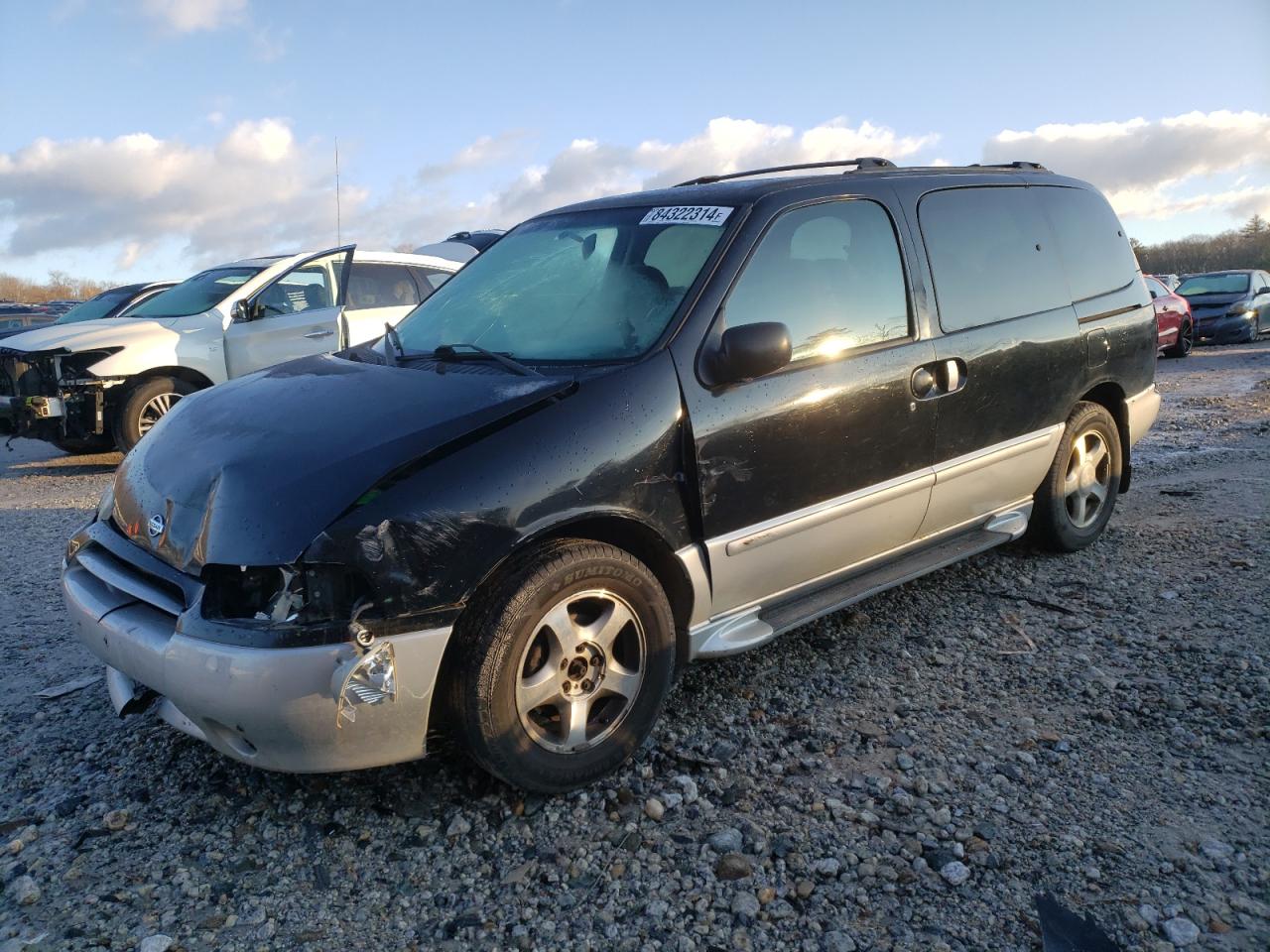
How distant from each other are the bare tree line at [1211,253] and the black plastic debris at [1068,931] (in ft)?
141

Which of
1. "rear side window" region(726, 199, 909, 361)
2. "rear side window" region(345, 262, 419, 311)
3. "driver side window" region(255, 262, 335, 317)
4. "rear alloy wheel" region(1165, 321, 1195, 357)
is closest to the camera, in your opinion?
"rear side window" region(726, 199, 909, 361)

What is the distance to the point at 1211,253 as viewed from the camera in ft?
146

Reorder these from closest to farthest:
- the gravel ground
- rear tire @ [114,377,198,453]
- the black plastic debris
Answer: the black plastic debris < the gravel ground < rear tire @ [114,377,198,453]

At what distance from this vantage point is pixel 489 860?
2520 millimetres

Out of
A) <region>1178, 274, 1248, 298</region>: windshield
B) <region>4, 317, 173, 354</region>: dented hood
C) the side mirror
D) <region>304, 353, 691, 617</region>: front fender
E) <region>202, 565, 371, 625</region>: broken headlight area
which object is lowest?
<region>202, 565, 371, 625</region>: broken headlight area

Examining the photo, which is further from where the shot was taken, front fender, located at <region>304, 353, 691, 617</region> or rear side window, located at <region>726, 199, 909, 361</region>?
rear side window, located at <region>726, 199, 909, 361</region>

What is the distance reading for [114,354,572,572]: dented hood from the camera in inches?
96.6

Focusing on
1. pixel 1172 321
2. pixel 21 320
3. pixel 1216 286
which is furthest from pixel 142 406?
pixel 1216 286

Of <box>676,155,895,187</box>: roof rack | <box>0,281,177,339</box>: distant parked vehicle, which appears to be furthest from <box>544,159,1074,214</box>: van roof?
<box>0,281,177,339</box>: distant parked vehicle

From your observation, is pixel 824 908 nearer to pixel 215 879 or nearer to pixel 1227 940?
pixel 1227 940

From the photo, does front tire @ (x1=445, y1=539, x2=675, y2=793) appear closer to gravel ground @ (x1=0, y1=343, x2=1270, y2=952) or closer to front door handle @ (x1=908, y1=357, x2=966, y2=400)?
gravel ground @ (x1=0, y1=343, x2=1270, y2=952)

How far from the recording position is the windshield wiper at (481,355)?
306cm

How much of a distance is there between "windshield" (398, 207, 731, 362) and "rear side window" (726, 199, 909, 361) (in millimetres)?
211

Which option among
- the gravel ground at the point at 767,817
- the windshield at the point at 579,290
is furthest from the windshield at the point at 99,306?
the windshield at the point at 579,290
